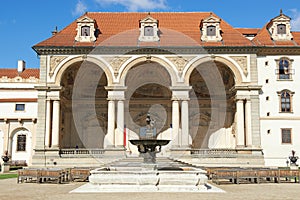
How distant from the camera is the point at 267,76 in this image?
107 feet

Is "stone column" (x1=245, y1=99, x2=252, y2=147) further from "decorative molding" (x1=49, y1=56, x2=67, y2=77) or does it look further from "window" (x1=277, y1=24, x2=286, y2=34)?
"decorative molding" (x1=49, y1=56, x2=67, y2=77)

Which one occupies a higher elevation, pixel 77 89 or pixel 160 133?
pixel 77 89

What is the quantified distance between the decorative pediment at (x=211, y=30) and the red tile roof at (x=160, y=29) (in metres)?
0.59

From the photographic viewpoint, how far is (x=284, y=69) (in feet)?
108

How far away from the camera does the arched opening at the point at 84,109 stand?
35.8 m

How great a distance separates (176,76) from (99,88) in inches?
382

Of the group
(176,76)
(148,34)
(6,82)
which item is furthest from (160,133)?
(6,82)

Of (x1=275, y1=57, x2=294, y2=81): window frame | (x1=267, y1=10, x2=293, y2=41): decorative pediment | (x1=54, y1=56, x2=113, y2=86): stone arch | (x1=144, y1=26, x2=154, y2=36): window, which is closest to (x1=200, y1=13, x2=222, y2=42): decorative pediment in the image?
(x1=144, y1=26, x2=154, y2=36): window

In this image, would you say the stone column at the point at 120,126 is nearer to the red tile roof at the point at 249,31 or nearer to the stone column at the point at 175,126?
the stone column at the point at 175,126

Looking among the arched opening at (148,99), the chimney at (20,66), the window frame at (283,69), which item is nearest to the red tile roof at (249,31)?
the window frame at (283,69)

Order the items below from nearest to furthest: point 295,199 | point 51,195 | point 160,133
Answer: point 295,199 < point 51,195 < point 160,133

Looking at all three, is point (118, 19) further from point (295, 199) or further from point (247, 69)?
point (295, 199)

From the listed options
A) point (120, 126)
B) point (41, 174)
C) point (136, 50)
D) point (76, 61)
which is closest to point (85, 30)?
point (76, 61)

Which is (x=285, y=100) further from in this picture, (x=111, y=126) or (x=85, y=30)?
(x=85, y=30)
